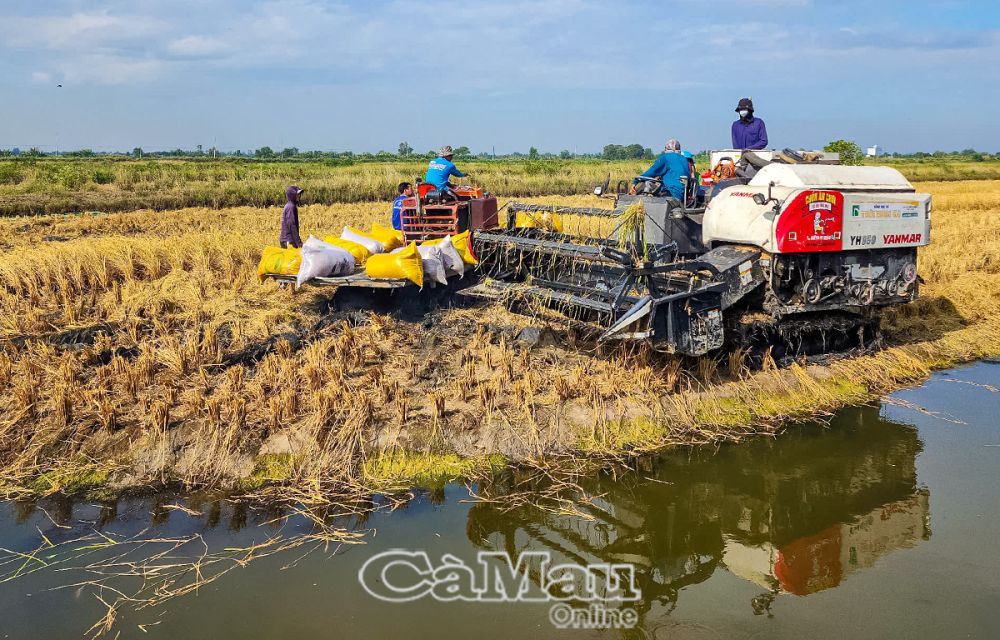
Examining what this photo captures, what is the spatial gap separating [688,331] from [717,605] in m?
2.80

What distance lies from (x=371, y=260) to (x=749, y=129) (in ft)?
16.8

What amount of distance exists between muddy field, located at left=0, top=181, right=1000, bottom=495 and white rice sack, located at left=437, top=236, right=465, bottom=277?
470mm

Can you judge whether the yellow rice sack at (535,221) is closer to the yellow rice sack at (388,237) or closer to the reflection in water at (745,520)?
the yellow rice sack at (388,237)

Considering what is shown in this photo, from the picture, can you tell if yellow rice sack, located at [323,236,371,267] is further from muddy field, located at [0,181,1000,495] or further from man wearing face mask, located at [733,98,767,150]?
man wearing face mask, located at [733,98,767,150]

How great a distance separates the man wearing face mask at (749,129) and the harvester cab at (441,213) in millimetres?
3327

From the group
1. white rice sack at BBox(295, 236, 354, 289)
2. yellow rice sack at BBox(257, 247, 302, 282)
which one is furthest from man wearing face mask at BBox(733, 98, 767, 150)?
yellow rice sack at BBox(257, 247, 302, 282)

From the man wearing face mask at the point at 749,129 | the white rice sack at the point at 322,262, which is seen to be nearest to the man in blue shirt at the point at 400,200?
the white rice sack at the point at 322,262

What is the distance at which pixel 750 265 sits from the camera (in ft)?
24.8

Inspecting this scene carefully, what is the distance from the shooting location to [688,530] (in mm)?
5336

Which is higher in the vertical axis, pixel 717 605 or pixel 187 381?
pixel 187 381

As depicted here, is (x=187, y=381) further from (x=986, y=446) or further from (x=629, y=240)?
(x=986, y=446)

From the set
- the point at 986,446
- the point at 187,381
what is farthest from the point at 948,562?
the point at 187,381

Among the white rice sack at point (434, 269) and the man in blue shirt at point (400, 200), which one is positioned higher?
the man in blue shirt at point (400, 200)

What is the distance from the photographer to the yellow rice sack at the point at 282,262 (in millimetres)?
8523
